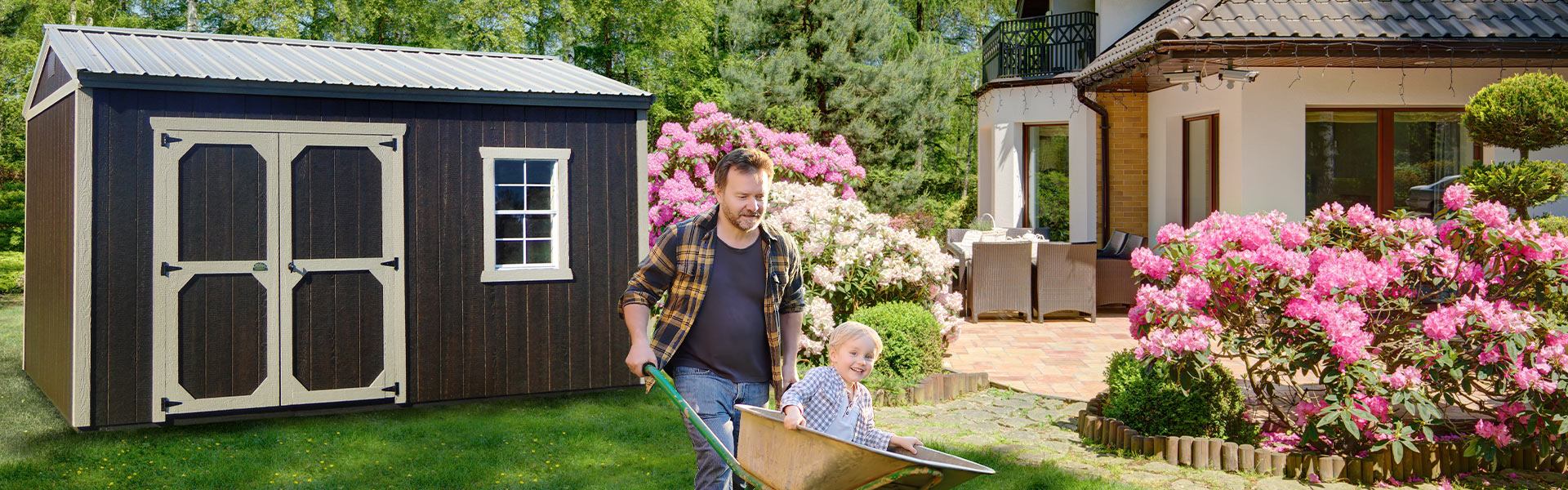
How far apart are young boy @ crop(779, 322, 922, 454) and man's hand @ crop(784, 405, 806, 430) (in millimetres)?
190

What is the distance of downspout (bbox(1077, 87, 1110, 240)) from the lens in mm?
14414

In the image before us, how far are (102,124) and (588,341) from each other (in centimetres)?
312

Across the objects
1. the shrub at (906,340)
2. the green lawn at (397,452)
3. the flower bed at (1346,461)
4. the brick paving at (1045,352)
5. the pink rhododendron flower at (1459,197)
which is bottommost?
the green lawn at (397,452)

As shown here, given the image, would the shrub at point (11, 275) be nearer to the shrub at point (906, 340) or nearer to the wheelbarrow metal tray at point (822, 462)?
the shrub at point (906, 340)

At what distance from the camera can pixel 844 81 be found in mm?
23531

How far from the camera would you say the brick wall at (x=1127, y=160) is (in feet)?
47.8

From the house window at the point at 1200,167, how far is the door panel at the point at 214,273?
950 centimetres

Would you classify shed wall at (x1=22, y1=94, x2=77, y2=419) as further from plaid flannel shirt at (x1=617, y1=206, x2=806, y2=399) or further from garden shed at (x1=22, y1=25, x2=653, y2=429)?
plaid flannel shirt at (x1=617, y1=206, x2=806, y2=399)

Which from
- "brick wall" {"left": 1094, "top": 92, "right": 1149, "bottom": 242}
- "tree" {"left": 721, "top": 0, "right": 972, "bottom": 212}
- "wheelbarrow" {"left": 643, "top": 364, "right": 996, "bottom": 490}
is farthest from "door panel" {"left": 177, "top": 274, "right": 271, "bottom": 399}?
"tree" {"left": 721, "top": 0, "right": 972, "bottom": 212}

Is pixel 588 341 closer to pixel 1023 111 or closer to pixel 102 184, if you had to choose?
pixel 102 184

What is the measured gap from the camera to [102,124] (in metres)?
6.25

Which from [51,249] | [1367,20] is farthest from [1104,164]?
[51,249]

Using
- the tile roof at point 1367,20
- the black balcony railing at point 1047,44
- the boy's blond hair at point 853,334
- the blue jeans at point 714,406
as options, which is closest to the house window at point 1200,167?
the tile roof at point 1367,20

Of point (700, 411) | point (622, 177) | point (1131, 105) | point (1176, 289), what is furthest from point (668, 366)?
point (1131, 105)
